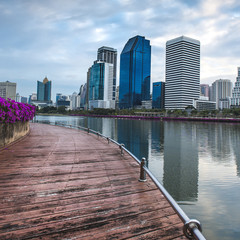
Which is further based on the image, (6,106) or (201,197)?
(6,106)

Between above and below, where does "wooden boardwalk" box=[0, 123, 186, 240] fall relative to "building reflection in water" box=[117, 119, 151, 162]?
above

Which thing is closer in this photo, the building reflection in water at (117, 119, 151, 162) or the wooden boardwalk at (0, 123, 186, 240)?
the wooden boardwalk at (0, 123, 186, 240)

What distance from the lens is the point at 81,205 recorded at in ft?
18.9

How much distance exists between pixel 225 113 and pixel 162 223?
18041 cm

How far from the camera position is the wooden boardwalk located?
4.48 metres

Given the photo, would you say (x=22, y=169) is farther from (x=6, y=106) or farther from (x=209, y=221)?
(x=209, y=221)

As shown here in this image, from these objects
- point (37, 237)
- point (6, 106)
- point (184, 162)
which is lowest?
point (184, 162)

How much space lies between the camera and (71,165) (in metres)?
10.4

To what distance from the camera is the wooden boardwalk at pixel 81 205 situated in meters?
4.48

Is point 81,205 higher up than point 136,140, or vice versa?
point 81,205

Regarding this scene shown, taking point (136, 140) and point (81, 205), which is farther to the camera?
point (136, 140)

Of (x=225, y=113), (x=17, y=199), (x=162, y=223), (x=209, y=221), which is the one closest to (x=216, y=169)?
(x=209, y=221)

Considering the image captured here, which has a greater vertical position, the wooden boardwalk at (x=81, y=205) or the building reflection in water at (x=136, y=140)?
the wooden boardwalk at (x=81, y=205)

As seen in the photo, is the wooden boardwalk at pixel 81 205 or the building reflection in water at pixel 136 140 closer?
the wooden boardwalk at pixel 81 205
